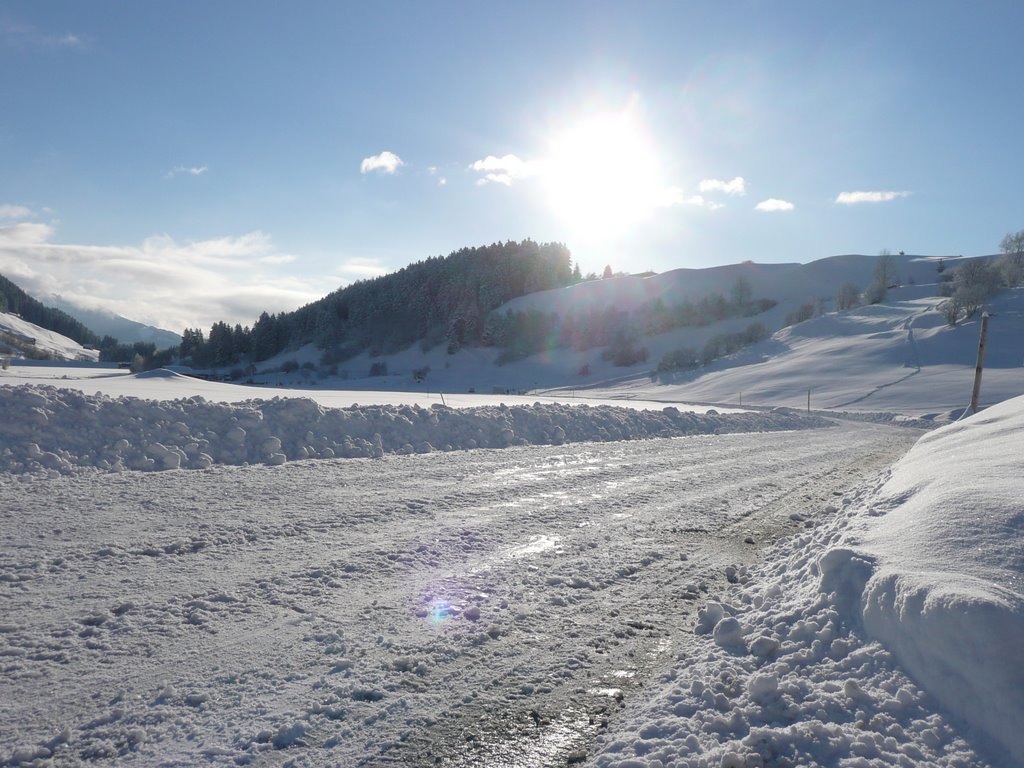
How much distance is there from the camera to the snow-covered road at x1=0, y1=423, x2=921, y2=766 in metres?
3.13

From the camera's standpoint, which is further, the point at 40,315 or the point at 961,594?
the point at 40,315

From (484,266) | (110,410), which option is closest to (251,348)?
(484,266)

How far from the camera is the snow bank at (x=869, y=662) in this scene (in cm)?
287

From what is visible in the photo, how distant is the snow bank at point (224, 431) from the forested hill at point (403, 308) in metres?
69.9

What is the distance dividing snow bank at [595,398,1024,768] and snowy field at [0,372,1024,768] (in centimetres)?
1

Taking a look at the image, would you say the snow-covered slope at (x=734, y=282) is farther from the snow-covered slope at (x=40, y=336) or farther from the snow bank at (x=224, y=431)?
the snow-covered slope at (x=40, y=336)

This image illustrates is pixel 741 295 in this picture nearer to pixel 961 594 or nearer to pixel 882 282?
pixel 882 282

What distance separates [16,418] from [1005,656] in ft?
36.4

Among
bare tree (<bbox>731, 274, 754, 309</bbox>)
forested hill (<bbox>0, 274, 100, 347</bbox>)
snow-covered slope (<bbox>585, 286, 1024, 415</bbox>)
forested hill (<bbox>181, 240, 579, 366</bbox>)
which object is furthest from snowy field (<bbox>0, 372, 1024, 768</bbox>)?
forested hill (<bbox>0, 274, 100, 347</bbox>)

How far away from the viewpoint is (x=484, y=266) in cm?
9112

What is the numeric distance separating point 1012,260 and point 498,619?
3082 inches

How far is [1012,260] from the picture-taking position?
62.8 meters

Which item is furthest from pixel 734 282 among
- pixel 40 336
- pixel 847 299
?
pixel 40 336

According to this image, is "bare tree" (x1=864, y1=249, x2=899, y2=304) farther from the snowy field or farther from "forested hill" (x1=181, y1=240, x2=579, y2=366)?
the snowy field
